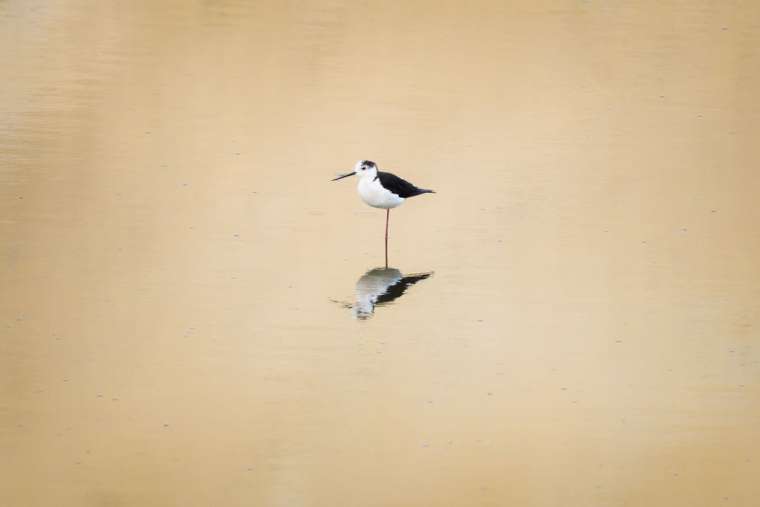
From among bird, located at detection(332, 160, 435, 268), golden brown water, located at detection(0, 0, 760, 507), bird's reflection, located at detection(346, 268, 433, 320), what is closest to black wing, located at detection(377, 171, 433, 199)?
bird, located at detection(332, 160, 435, 268)

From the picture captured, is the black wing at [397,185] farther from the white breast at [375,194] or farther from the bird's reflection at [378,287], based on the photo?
the bird's reflection at [378,287]

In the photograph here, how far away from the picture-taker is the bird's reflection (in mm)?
6637

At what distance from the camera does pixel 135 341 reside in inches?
238

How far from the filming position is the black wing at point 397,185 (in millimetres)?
7746

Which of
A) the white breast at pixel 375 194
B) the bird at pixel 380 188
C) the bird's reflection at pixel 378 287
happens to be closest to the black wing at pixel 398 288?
Result: the bird's reflection at pixel 378 287

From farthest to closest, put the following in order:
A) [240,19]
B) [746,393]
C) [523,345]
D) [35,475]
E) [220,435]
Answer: [240,19] → [523,345] → [746,393] → [220,435] → [35,475]

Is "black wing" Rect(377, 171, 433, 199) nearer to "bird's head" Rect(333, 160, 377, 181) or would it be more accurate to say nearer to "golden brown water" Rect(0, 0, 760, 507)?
"bird's head" Rect(333, 160, 377, 181)

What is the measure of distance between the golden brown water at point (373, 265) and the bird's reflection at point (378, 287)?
0.05m

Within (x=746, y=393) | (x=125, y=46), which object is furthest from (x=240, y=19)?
(x=746, y=393)

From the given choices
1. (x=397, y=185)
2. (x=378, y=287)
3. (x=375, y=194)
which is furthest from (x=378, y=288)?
(x=397, y=185)

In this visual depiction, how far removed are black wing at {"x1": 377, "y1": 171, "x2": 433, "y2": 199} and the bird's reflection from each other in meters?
0.75

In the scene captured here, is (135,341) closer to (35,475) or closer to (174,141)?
(35,475)

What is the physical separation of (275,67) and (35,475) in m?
6.71

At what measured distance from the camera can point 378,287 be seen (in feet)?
22.7
